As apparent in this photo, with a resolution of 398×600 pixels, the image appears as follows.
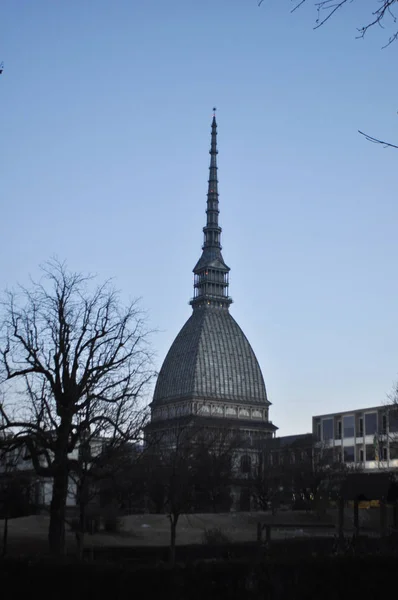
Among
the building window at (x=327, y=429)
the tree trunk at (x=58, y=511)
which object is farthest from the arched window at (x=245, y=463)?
the tree trunk at (x=58, y=511)

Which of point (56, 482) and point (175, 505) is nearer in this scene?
point (56, 482)

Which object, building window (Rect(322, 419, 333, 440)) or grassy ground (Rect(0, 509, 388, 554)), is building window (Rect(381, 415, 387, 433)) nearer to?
building window (Rect(322, 419, 333, 440))

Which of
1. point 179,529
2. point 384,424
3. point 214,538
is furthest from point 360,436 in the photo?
point 214,538

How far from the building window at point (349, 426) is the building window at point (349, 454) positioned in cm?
185

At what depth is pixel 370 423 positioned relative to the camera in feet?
433

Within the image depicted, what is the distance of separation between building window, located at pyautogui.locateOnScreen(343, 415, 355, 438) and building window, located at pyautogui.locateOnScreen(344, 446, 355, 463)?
1.85 meters

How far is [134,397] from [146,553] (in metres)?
8.20

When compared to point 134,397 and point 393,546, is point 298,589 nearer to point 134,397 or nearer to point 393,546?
Result: point 393,546

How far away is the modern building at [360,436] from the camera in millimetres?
125250

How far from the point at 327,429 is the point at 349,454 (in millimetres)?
7370

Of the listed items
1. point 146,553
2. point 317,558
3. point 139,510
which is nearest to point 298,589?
point 317,558

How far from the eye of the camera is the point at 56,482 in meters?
36.8

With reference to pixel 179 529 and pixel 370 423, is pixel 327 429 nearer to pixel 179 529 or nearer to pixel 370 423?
pixel 370 423

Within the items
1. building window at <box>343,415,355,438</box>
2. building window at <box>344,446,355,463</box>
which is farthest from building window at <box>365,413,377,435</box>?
building window at <box>344,446,355,463</box>
